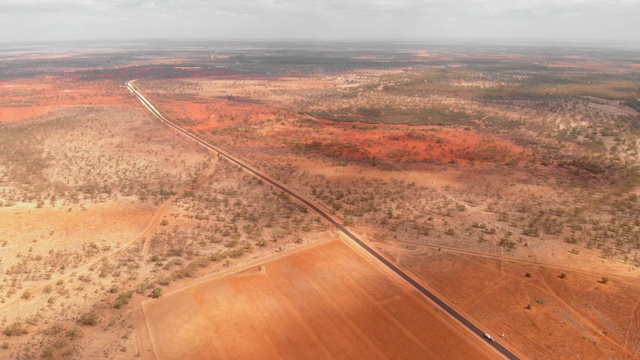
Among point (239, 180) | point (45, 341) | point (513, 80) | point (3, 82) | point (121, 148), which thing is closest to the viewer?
point (45, 341)

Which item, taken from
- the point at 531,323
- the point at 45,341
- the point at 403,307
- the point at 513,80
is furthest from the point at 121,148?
the point at 513,80

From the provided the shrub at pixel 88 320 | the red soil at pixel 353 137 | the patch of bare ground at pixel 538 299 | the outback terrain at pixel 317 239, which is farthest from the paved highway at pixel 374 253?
the shrub at pixel 88 320

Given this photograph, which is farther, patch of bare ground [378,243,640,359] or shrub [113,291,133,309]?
shrub [113,291,133,309]

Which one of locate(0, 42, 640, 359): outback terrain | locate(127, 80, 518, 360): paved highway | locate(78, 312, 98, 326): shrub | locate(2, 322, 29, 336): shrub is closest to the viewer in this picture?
locate(2, 322, 29, 336): shrub

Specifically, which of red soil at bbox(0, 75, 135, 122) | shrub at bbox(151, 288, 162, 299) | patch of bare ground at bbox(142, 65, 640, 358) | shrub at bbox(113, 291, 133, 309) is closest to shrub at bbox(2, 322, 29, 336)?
shrub at bbox(113, 291, 133, 309)

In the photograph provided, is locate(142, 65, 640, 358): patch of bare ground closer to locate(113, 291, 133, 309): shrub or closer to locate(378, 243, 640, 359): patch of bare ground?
locate(378, 243, 640, 359): patch of bare ground

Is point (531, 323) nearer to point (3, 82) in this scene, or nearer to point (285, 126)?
point (285, 126)

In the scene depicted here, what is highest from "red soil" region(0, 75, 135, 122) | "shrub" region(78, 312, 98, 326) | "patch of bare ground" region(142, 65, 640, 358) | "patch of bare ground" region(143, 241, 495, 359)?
"red soil" region(0, 75, 135, 122)
